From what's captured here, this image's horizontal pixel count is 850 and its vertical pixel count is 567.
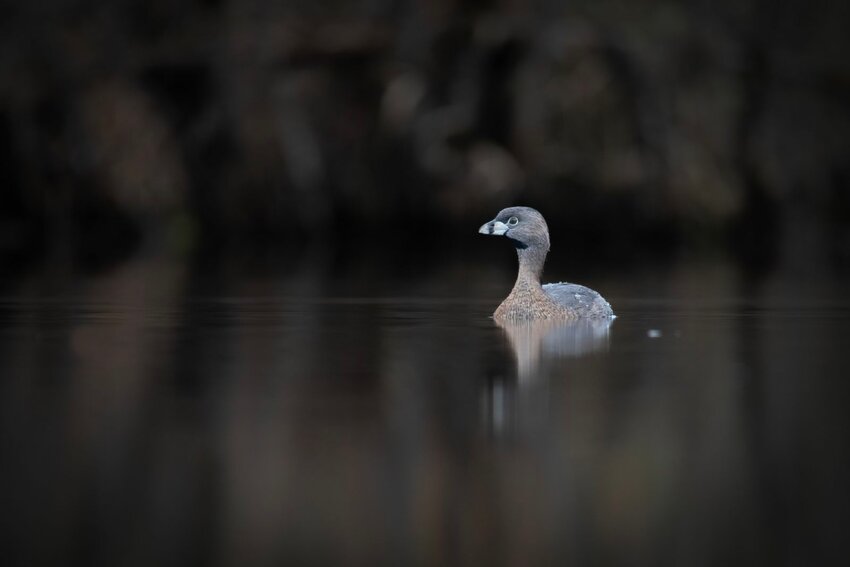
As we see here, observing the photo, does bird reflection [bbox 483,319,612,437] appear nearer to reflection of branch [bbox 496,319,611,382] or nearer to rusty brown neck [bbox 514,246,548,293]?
reflection of branch [bbox 496,319,611,382]

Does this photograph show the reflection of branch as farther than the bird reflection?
Yes

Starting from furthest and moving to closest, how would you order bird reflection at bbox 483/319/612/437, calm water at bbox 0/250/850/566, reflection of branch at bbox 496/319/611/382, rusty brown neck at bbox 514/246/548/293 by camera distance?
1. rusty brown neck at bbox 514/246/548/293
2. reflection of branch at bbox 496/319/611/382
3. bird reflection at bbox 483/319/612/437
4. calm water at bbox 0/250/850/566

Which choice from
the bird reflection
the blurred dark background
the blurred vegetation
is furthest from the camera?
the blurred vegetation

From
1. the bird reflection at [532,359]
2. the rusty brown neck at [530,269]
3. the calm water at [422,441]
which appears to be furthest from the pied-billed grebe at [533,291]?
the calm water at [422,441]

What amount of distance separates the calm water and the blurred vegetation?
63.0 feet

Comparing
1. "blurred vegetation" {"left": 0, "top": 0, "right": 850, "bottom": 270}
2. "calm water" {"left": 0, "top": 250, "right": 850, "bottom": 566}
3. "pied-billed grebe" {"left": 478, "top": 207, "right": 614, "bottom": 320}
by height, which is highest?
"blurred vegetation" {"left": 0, "top": 0, "right": 850, "bottom": 270}

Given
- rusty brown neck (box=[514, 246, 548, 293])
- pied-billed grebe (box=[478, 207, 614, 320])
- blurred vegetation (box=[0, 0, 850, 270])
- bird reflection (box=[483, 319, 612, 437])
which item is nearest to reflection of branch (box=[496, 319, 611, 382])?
bird reflection (box=[483, 319, 612, 437])

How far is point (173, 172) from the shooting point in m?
33.5

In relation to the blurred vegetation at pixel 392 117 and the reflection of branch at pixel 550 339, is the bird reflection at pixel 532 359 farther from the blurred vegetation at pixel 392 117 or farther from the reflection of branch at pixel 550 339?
the blurred vegetation at pixel 392 117

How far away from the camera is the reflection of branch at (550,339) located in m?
11.0

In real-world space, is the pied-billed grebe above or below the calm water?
above

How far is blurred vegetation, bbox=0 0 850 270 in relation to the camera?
108ft

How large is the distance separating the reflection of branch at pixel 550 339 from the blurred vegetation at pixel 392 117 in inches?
750

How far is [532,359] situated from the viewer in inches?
430
